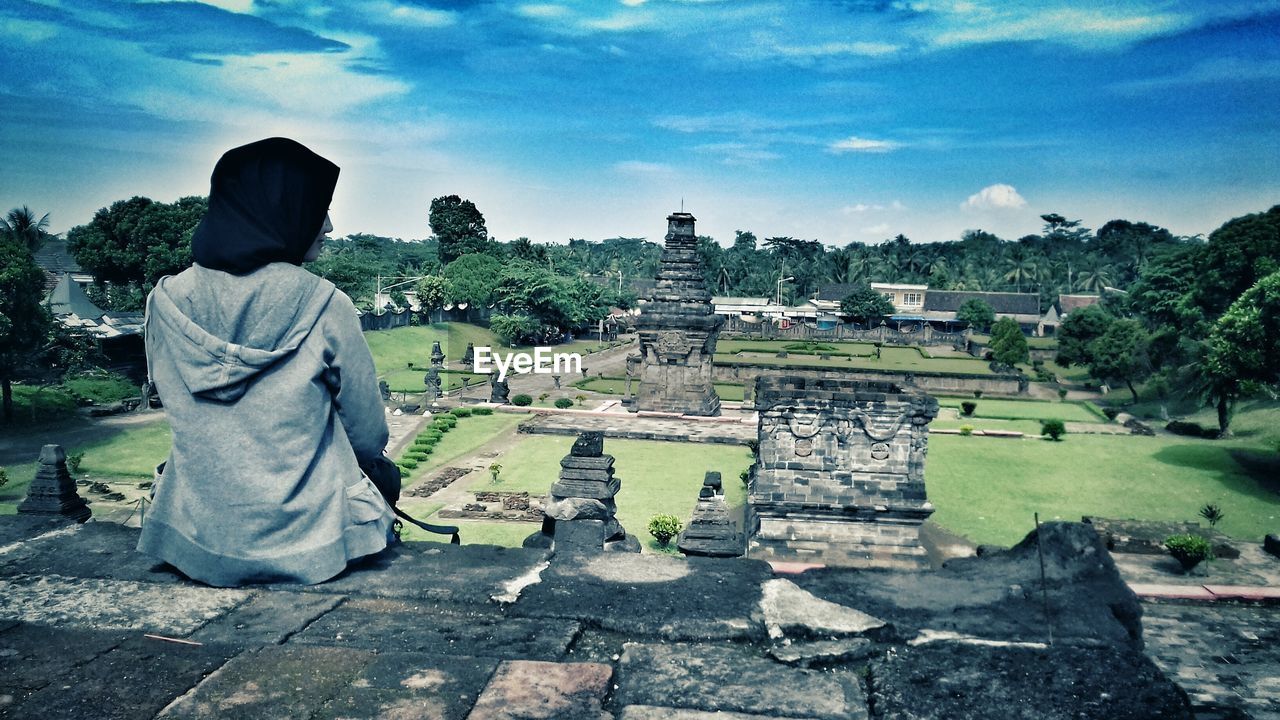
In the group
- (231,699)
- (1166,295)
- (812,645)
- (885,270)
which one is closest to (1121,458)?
(1166,295)

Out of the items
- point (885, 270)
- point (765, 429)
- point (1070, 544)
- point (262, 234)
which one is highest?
point (885, 270)

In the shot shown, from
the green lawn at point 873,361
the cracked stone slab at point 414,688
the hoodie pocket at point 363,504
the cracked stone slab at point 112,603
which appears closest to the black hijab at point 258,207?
the hoodie pocket at point 363,504

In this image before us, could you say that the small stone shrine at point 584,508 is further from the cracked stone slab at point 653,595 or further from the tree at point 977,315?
the tree at point 977,315

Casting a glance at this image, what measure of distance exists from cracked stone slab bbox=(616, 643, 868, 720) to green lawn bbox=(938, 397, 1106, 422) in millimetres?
29966

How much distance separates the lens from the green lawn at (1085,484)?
17578 mm

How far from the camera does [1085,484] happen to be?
2003 cm

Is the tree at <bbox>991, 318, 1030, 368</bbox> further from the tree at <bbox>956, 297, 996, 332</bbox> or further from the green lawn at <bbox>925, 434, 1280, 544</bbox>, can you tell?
the tree at <bbox>956, 297, 996, 332</bbox>

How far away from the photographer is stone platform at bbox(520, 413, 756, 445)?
2595 centimetres

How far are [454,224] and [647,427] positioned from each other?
51.6m

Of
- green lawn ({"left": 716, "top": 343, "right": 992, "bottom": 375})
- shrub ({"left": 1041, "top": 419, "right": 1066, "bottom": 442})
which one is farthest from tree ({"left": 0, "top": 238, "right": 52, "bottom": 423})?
green lawn ({"left": 716, "top": 343, "right": 992, "bottom": 375})

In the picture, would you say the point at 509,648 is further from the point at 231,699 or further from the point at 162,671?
the point at 162,671

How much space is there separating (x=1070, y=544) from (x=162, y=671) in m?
3.95

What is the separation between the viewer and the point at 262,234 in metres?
4.06

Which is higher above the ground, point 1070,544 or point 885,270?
point 885,270
